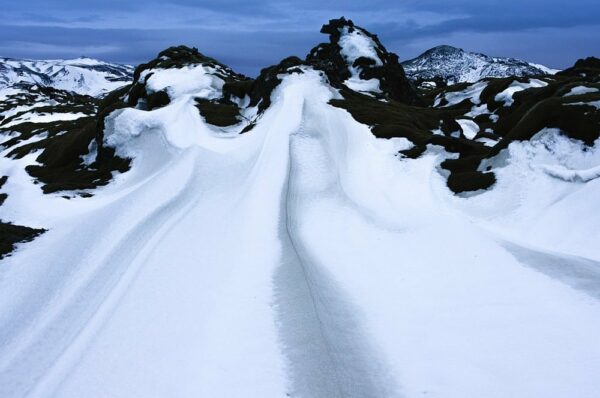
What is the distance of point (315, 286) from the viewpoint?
17.5 m

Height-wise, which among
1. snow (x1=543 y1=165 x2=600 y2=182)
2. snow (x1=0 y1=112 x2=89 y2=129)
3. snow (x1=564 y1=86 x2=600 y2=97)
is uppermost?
snow (x1=564 y1=86 x2=600 y2=97)

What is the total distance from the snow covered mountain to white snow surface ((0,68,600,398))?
9 cm

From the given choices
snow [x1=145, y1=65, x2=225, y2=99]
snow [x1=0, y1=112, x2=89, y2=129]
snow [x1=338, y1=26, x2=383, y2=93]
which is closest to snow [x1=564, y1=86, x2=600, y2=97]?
snow [x1=338, y1=26, x2=383, y2=93]

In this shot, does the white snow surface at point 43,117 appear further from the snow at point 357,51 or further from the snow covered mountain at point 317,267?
the snow covered mountain at point 317,267

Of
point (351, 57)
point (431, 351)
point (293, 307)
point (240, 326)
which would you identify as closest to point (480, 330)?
point (431, 351)

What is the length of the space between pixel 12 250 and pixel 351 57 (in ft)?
254

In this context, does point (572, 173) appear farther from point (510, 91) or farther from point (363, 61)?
point (363, 61)

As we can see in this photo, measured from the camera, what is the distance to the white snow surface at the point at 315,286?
12039mm

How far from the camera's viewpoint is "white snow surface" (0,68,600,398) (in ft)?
39.5

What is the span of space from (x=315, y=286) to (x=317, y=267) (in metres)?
1.95

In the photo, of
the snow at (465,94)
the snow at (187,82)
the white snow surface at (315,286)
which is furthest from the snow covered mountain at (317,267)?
the snow at (465,94)

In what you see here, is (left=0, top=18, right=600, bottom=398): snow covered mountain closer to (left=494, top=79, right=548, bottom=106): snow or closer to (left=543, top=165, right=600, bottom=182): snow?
(left=543, top=165, right=600, bottom=182): snow

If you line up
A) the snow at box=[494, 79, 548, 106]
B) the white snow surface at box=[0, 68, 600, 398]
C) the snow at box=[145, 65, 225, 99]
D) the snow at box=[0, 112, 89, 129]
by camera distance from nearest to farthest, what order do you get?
the white snow surface at box=[0, 68, 600, 398] < the snow at box=[145, 65, 225, 99] < the snow at box=[494, 79, 548, 106] < the snow at box=[0, 112, 89, 129]

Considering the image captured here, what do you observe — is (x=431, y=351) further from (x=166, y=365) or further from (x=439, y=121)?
(x=439, y=121)
